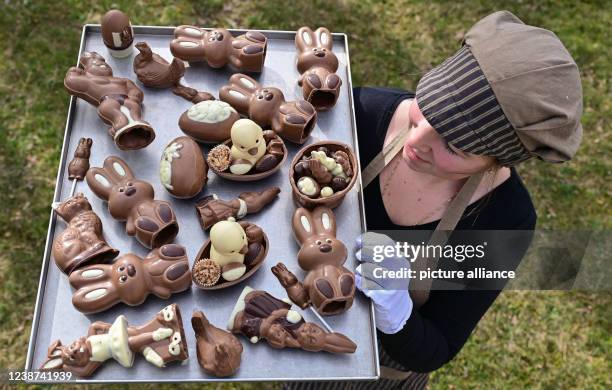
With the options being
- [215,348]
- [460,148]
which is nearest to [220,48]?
[460,148]

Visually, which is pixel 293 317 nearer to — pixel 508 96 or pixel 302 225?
pixel 302 225

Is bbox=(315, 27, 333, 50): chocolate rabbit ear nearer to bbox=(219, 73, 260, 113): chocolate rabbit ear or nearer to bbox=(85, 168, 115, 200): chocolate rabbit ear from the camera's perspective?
bbox=(219, 73, 260, 113): chocolate rabbit ear

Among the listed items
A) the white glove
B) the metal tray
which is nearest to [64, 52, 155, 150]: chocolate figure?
the metal tray

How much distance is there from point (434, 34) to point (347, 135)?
2.28 metres

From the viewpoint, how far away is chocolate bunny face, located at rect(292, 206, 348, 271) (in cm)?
143

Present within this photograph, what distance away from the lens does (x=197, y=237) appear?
1503mm

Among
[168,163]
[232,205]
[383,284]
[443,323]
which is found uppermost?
[168,163]

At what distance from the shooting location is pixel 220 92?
1.66 meters

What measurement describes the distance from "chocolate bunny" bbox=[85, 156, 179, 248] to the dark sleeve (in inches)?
29.0

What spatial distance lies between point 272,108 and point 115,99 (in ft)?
1.39

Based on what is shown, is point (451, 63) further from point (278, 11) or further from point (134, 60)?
point (278, 11)

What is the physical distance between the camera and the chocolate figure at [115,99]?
155cm

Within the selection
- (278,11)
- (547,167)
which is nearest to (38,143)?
(278,11)

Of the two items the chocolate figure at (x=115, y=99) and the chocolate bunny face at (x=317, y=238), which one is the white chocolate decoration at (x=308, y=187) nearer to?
A: the chocolate bunny face at (x=317, y=238)
